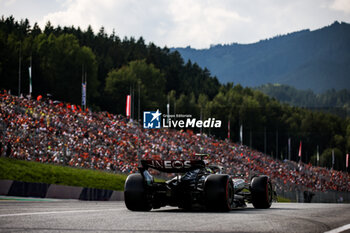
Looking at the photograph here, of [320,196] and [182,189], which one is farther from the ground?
[182,189]

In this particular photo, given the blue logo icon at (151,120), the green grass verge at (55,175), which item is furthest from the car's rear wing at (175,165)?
the blue logo icon at (151,120)

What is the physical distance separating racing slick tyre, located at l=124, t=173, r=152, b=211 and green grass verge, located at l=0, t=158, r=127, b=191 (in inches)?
410

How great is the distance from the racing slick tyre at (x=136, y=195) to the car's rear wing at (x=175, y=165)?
433mm

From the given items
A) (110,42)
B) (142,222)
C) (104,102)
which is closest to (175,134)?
(104,102)

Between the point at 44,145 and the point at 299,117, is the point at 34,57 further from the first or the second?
the point at 299,117

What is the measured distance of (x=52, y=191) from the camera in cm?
2169

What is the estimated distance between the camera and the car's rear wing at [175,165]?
12.4 m

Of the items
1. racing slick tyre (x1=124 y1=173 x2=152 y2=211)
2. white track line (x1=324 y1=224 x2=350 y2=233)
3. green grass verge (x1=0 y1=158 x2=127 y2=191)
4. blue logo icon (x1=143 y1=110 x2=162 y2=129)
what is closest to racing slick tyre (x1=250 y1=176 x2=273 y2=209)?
racing slick tyre (x1=124 y1=173 x2=152 y2=211)

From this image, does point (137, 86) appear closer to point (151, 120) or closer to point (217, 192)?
point (151, 120)

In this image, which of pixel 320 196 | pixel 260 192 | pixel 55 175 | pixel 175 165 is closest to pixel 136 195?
pixel 175 165

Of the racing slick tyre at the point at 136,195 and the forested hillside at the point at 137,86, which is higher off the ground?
the forested hillside at the point at 137,86

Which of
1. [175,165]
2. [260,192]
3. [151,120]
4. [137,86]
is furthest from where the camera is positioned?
[137,86]

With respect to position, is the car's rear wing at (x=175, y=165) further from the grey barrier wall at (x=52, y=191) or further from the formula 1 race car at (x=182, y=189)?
the grey barrier wall at (x=52, y=191)

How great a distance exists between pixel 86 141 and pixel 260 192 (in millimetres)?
22947
